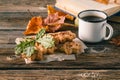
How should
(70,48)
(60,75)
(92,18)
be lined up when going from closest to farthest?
(60,75) < (70,48) < (92,18)

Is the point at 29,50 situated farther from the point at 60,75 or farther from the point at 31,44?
the point at 60,75

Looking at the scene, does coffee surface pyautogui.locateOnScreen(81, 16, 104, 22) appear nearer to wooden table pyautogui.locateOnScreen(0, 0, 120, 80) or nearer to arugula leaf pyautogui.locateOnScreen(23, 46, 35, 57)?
wooden table pyautogui.locateOnScreen(0, 0, 120, 80)

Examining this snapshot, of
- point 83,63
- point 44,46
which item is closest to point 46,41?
point 44,46

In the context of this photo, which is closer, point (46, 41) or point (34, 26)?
point (46, 41)

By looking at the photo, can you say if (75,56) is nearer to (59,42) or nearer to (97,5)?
(59,42)

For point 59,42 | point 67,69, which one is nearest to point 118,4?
point 59,42

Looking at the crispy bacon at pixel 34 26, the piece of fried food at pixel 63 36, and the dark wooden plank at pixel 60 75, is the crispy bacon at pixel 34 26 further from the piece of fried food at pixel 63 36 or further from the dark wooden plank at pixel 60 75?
the dark wooden plank at pixel 60 75
